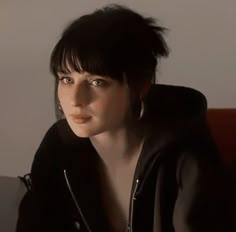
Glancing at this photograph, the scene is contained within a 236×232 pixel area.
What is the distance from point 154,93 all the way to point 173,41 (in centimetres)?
37

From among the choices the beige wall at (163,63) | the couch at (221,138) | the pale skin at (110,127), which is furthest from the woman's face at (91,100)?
the beige wall at (163,63)

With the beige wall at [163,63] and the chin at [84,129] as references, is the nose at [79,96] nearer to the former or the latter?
the chin at [84,129]

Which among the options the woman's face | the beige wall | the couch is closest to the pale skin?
the woman's face

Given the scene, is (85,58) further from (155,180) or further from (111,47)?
(155,180)

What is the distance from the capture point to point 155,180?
803 millimetres

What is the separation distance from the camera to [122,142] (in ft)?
2.67

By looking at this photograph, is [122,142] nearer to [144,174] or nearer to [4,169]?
[144,174]

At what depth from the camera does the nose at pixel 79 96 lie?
72cm

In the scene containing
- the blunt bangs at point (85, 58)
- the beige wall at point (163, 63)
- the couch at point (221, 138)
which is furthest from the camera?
the beige wall at point (163, 63)

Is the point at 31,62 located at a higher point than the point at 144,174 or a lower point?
higher

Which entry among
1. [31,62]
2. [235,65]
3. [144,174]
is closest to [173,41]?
[235,65]

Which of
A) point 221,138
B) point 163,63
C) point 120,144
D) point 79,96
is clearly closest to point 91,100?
point 79,96

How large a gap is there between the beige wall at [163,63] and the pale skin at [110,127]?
34 cm

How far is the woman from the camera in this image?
719 millimetres
